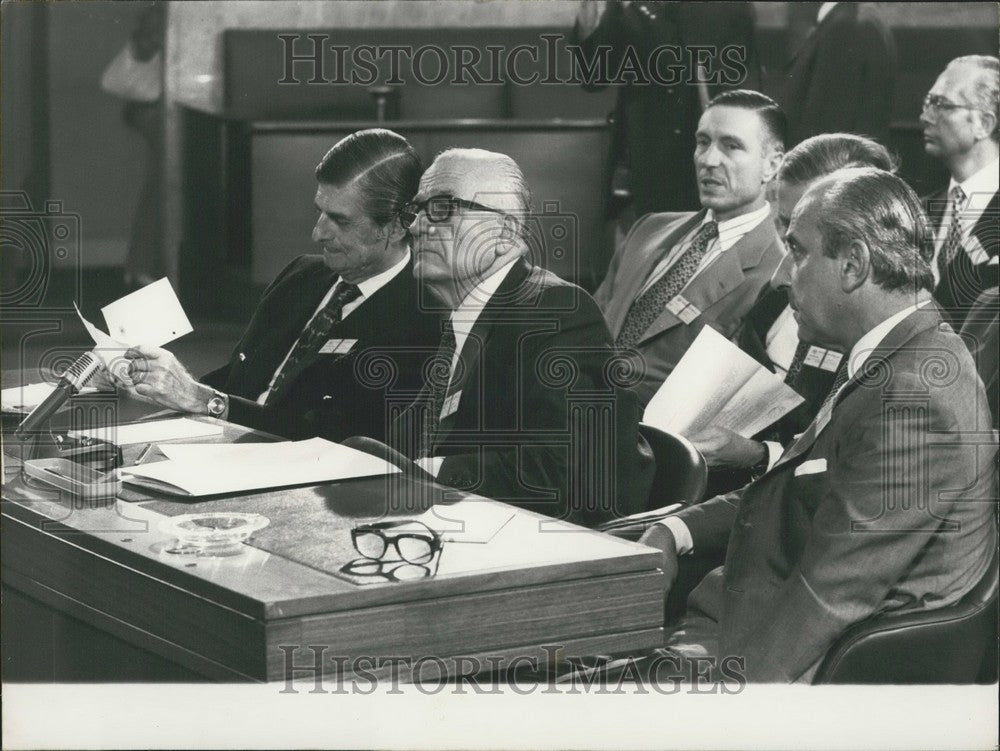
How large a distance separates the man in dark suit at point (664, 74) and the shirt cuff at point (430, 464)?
85 cm

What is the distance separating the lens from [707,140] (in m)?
3.52

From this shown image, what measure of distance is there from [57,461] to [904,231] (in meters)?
2.29

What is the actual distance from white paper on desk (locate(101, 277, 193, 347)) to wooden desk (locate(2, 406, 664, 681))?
15.4 inches

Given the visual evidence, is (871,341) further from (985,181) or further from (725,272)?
(985,181)

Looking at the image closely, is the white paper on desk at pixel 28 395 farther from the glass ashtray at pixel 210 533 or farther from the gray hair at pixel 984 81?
the gray hair at pixel 984 81

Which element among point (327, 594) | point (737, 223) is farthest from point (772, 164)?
point (327, 594)

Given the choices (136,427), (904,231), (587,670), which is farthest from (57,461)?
(904,231)

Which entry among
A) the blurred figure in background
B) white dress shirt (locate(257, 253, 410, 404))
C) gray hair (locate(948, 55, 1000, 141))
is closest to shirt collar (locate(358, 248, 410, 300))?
white dress shirt (locate(257, 253, 410, 404))

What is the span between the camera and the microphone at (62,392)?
143 inches

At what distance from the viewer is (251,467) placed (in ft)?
10.9

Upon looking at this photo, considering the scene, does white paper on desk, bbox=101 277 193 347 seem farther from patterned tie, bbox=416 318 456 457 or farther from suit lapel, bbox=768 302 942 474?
suit lapel, bbox=768 302 942 474

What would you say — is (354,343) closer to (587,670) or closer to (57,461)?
(57,461)

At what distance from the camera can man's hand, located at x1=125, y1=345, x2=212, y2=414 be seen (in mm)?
3599

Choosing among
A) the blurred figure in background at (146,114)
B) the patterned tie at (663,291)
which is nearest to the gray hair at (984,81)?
the patterned tie at (663,291)
